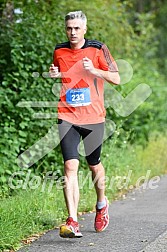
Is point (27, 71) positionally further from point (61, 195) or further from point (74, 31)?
point (74, 31)

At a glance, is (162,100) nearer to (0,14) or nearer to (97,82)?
(0,14)

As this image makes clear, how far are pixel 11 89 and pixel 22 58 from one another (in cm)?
48

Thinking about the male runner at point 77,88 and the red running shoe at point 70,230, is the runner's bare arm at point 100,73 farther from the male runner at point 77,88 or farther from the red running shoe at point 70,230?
the red running shoe at point 70,230

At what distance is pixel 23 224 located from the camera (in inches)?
271

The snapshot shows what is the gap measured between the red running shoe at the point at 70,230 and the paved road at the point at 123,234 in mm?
90

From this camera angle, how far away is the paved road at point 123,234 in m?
6.30

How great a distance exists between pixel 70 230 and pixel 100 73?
1.49m

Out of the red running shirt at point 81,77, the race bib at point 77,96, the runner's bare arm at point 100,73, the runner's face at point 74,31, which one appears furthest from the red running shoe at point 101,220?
the runner's face at point 74,31

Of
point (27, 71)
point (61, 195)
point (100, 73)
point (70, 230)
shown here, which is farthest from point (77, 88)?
point (27, 71)

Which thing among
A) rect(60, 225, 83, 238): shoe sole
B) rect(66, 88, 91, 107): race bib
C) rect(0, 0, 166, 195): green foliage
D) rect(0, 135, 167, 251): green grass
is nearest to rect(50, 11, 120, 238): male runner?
rect(66, 88, 91, 107): race bib

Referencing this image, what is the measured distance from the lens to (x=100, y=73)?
672cm

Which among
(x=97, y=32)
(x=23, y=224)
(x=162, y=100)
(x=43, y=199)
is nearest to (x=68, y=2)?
(x=97, y=32)

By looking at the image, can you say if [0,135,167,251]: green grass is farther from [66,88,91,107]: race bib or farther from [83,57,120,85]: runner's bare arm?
[83,57,120,85]: runner's bare arm

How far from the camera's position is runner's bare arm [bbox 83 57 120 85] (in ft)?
21.7
